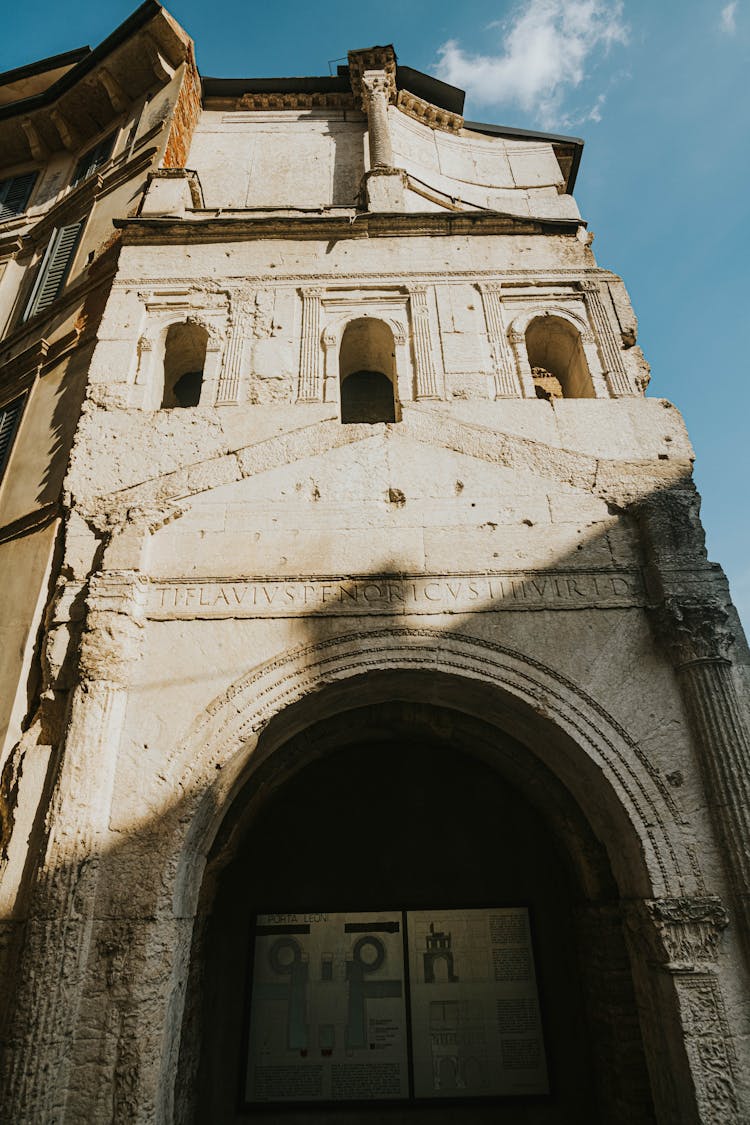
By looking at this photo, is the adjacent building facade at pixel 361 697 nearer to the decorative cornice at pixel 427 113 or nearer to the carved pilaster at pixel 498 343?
the carved pilaster at pixel 498 343

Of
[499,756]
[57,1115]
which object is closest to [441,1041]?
[499,756]

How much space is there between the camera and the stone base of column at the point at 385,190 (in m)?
8.73

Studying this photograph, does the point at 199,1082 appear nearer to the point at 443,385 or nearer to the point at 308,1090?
the point at 308,1090

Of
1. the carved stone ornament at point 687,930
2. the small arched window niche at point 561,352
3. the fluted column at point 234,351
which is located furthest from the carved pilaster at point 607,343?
the carved stone ornament at point 687,930

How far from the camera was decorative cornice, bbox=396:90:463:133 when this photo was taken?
11710 mm

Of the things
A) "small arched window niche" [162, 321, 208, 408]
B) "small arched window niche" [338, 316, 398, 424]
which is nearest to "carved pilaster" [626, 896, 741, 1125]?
"small arched window niche" [338, 316, 398, 424]

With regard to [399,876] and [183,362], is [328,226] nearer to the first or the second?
[183,362]

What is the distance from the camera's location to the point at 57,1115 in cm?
394

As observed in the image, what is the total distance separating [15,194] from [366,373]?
8.86m

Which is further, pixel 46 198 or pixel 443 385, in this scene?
pixel 46 198

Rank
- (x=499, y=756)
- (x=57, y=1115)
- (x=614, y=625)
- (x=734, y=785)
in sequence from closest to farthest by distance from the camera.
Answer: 1. (x=57, y=1115)
2. (x=734, y=785)
3. (x=614, y=625)
4. (x=499, y=756)

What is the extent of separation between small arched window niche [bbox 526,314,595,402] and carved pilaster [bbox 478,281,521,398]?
1.36ft

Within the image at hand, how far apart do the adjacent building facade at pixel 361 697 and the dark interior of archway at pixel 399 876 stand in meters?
0.03

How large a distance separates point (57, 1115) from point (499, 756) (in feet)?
14.0
